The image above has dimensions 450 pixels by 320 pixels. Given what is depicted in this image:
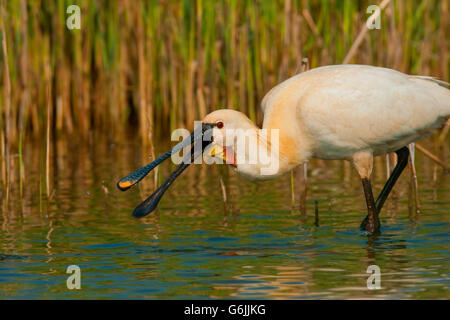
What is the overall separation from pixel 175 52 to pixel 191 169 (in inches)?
59.5

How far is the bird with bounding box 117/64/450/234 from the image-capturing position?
21.8ft

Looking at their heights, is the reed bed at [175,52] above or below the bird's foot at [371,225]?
above

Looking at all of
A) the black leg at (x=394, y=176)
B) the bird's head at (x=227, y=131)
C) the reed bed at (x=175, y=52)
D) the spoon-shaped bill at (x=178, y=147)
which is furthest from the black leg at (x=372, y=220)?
the reed bed at (x=175, y=52)

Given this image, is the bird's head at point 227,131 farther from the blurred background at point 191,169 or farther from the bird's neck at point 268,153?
the blurred background at point 191,169

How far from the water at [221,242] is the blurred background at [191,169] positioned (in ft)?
0.07

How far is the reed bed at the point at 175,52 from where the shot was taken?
32.8ft

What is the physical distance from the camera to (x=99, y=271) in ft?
19.4

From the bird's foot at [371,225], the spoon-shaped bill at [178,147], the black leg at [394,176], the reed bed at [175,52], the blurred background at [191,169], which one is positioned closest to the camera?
the blurred background at [191,169]

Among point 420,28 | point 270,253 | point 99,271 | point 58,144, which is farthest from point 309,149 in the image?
point 58,144

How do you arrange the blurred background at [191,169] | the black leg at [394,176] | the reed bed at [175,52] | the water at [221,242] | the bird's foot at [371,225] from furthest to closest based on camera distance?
1. the reed bed at [175,52]
2. the black leg at [394,176]
3. the bird's foot at [371,225]
4. the blurred background at [191,169]
5. the water at [221,242]

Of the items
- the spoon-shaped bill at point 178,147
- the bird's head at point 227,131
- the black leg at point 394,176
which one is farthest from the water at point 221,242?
the bird's head at point 227,131

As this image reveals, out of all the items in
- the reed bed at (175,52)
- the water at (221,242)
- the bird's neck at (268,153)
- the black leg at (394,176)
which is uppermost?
the reed bed at (175,52)

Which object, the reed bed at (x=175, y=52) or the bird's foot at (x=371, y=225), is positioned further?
the reed bed at (x=175, y=52)

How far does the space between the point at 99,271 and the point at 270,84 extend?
481cm
